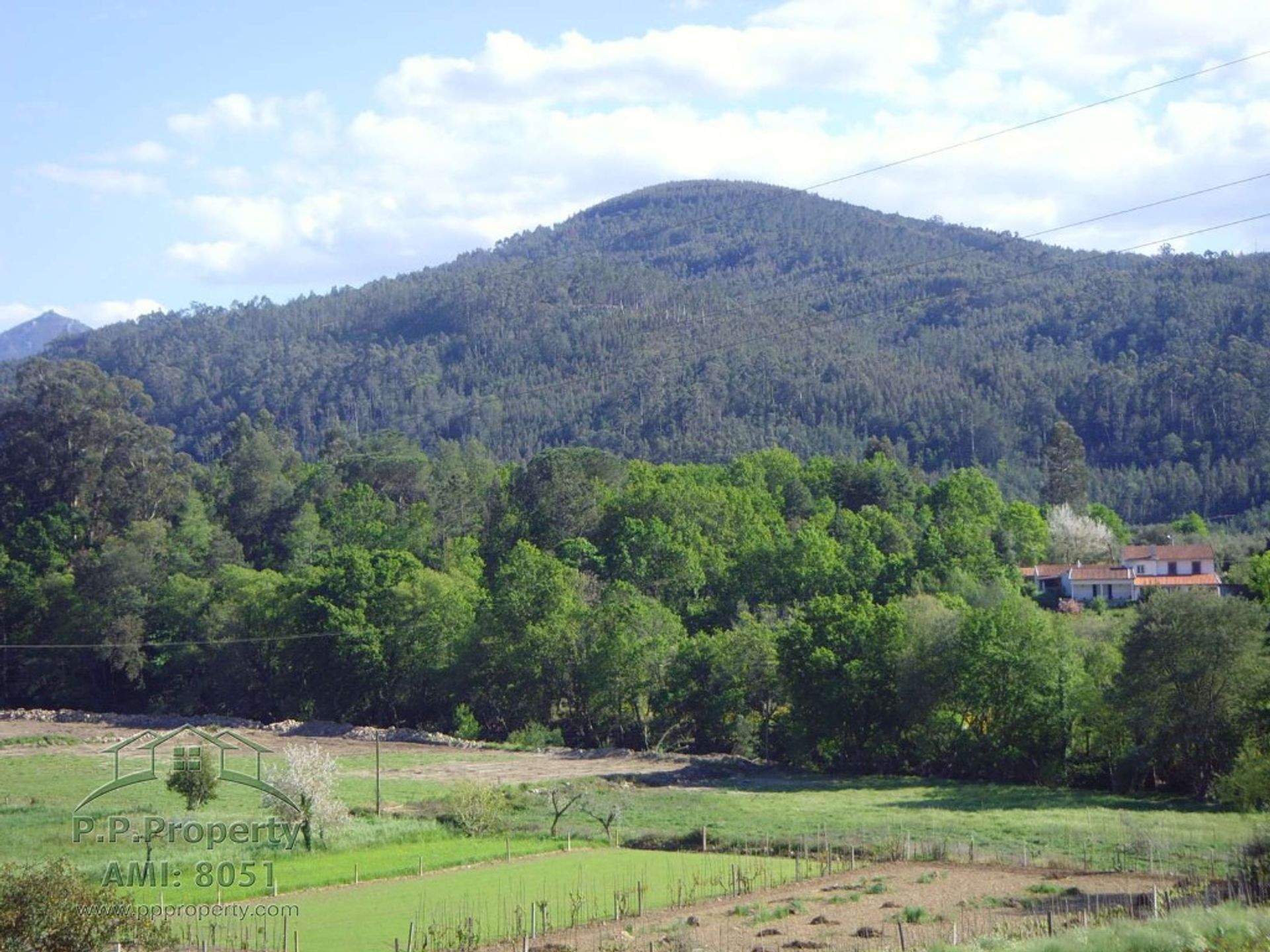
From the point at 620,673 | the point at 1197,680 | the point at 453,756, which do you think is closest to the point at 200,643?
the point at 453,756

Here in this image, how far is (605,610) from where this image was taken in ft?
194

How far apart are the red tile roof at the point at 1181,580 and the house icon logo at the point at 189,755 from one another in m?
47.1

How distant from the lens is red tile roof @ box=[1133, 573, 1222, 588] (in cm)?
7119

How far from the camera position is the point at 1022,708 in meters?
46.4

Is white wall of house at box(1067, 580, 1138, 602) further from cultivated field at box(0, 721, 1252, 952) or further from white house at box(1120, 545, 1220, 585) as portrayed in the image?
cultivated field at box(0, 721, 1252, 952)

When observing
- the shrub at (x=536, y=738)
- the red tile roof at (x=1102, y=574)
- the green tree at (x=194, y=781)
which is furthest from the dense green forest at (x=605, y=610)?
the green tree at (x=194, y=781)

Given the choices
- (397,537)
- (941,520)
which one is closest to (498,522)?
(397,537)

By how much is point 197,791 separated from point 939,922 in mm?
18552

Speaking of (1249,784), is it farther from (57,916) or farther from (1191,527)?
(1191,527)

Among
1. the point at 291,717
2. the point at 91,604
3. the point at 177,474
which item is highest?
the point at 177,474

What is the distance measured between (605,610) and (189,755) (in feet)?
88.6

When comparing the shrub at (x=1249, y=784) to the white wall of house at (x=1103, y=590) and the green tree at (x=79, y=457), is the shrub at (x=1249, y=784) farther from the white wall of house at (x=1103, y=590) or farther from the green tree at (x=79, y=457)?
the green tree at (x=79, y=457)

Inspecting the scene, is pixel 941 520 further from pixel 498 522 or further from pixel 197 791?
pixel 197 791

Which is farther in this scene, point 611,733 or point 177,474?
point 177,474
